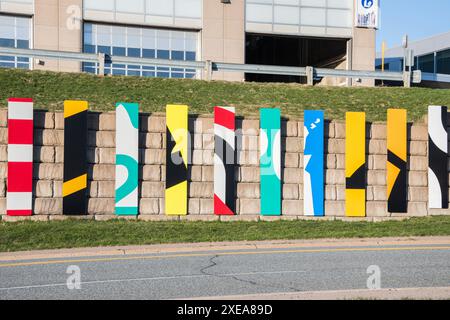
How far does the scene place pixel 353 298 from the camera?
8375 mm

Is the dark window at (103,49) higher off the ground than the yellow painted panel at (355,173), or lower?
higher

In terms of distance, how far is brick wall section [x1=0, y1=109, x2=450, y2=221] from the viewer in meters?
16.7

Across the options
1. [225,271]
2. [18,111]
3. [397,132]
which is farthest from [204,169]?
[225,271]

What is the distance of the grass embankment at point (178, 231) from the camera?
46.4 ft

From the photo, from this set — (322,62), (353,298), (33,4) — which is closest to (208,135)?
(353,298)

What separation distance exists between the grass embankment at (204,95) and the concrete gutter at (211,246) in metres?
6.30

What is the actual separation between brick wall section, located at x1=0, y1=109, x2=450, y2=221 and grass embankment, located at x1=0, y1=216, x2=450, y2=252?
26.4 inches

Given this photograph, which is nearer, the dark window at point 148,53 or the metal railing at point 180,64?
the metal railing at point 180,64

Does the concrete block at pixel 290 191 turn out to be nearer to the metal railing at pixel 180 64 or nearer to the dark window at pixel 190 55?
the metal railing at pixel 180 64

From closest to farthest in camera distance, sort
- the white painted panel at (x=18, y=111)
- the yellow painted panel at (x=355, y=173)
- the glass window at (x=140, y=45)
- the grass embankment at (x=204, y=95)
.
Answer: the white painted panel at (x=18, y=111), the yellow painted panel at (x=355, y=173), the grass embankment at (x=204, y=95), the glass window at (x=140, y=45)

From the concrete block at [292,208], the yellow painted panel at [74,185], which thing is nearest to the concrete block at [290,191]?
the concrete block at [292,208]

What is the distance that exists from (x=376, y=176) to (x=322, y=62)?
24.0 metres

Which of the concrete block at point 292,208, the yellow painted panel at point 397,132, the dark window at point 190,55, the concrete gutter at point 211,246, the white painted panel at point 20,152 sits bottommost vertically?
the concrete gutter at point 211,246
